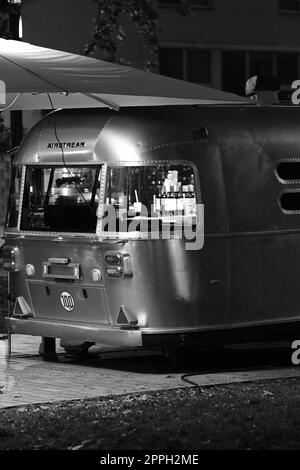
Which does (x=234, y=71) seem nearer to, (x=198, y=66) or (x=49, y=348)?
(x=198, y=66)

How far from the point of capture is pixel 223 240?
11875mm

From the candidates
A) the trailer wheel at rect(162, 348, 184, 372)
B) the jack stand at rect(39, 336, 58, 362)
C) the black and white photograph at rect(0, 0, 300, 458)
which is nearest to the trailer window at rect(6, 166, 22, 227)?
the black and white photograph at rect(0, 0, 300, 458)

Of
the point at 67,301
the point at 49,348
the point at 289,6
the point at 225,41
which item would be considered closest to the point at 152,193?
the point at 67,301

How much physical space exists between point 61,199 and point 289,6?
2562cm

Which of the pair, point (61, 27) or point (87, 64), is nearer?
point (87, 64)

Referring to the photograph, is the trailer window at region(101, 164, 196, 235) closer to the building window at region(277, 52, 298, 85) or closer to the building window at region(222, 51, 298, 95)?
the building window at region(222, 51, 298, 95)

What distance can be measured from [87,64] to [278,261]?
8.15 feet

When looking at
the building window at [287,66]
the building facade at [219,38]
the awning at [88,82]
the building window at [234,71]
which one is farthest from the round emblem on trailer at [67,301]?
the building window at [287,66]

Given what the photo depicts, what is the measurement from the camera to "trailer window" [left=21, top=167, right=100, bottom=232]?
1205cm

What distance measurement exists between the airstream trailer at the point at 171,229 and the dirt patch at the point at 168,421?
1.16 metres

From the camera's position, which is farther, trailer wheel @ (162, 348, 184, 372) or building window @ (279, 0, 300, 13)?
building window @ (279, 0, 300, 13)
